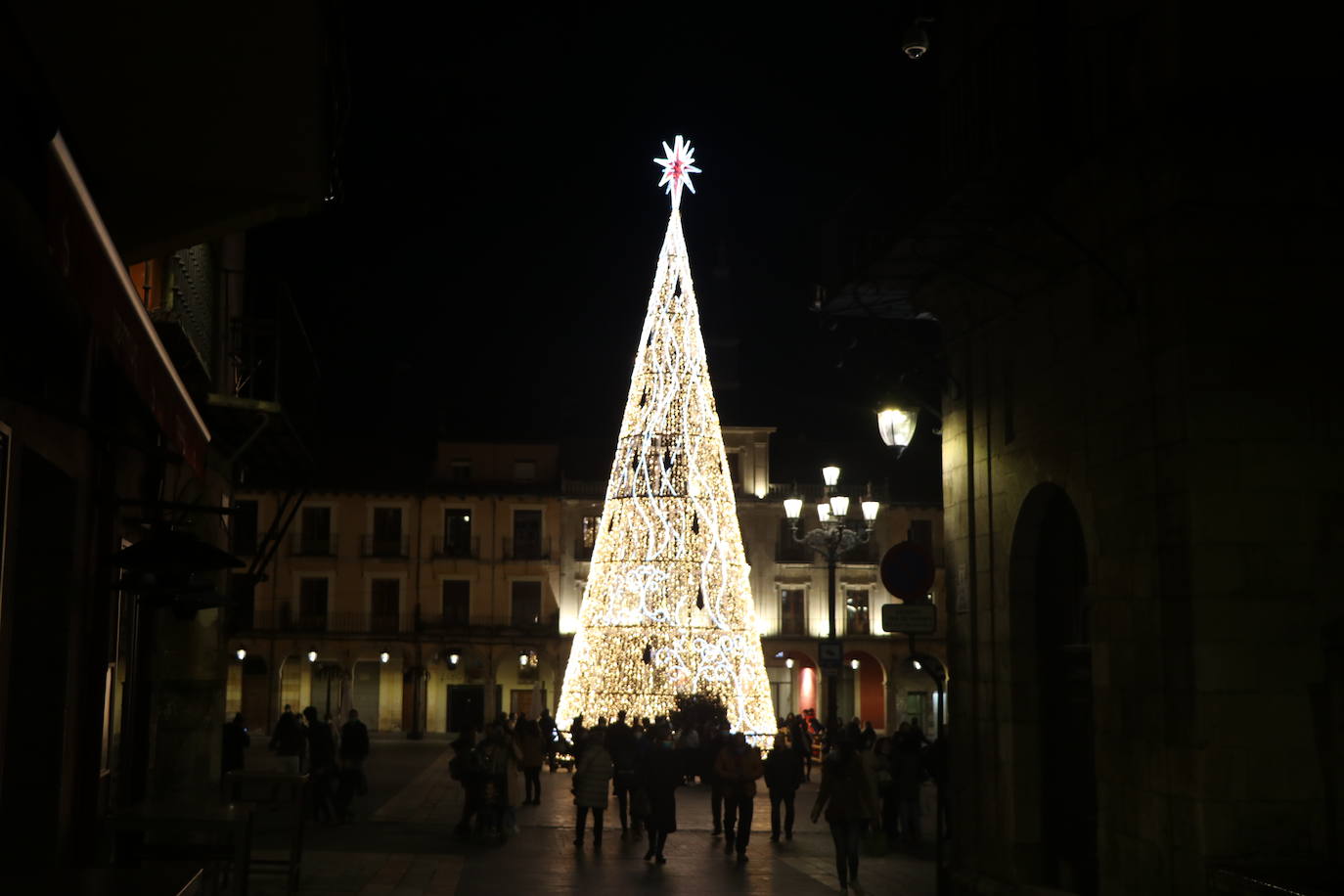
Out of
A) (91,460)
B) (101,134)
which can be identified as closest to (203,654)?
(91,460)

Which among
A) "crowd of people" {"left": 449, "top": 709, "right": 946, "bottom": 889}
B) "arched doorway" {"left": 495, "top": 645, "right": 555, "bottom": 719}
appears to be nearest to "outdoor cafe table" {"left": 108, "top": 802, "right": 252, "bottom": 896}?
"crowd of people" {"left": 449, "top": 709, "right": 946, "bottom": 889}

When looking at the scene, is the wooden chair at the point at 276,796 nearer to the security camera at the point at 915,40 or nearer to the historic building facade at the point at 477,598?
the security camera at the point at 915,40

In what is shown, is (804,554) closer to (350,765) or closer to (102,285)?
(350,765)

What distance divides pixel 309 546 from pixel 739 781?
4212cm

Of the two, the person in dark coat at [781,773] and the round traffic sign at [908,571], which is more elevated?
the round traffic sign at [908,571]

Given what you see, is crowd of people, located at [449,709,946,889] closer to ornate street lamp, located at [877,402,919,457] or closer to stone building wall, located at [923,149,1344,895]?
ornate street lamp, located at [877,402,919,457]

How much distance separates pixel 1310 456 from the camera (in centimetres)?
893

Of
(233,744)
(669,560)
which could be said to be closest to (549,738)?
(669,560)

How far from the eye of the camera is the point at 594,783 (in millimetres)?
18203

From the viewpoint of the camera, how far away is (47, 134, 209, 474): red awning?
4.25 meters

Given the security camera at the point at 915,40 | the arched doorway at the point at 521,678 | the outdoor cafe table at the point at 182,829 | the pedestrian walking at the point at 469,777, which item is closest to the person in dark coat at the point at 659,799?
the pedestrian walking at the point at 469,777

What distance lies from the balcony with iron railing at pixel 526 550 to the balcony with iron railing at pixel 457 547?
115 centimetres

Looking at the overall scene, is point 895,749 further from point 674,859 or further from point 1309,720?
point 1309,720

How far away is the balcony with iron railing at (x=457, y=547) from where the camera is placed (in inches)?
2266
